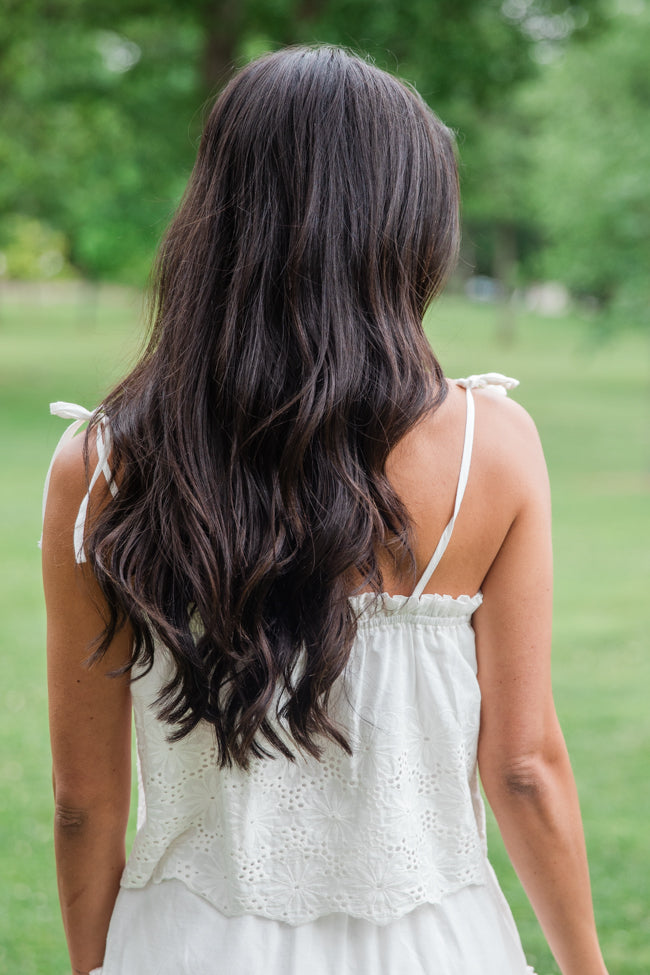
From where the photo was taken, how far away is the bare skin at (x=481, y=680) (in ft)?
4.40

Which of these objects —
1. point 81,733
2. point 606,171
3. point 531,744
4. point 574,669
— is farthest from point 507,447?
point 606,171

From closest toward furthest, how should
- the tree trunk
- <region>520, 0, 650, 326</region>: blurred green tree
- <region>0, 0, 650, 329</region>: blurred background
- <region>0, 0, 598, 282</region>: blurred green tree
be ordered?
<region>0, 0, 598, 282</region>: blurred green tree, <region>0, 0, 650, 329</region>: blurred background, <region>520, 0, 650, 326</region>: blurred green tree, the tree trunk

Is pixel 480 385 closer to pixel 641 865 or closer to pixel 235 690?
pixel 235 690

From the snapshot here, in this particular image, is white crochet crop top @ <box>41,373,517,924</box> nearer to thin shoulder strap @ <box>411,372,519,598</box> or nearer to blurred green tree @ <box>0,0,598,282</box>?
thin shoulder strap @ <box>411,372,519,598</box>

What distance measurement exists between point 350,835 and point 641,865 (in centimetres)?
355

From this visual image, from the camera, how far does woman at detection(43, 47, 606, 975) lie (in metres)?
1.29

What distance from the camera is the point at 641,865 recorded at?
176 inches

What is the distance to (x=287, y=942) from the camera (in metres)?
1.35

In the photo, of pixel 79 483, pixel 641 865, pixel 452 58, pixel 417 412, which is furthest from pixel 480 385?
pixel 452 58

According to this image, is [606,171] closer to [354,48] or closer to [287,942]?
[354,48]

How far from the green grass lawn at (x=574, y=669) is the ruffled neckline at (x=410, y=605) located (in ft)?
1.42

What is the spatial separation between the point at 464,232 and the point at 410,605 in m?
0.65

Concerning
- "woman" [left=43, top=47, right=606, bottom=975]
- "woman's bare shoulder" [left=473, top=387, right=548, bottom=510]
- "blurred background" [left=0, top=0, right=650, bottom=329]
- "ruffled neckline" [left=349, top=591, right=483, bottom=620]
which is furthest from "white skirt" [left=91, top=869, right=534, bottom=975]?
"blurred background" [left=0, top=0, right=650, bottom=329]

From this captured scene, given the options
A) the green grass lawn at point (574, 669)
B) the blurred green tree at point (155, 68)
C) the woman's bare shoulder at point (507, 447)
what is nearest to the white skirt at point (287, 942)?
the woman's bare shoulder at point (507, 447)
